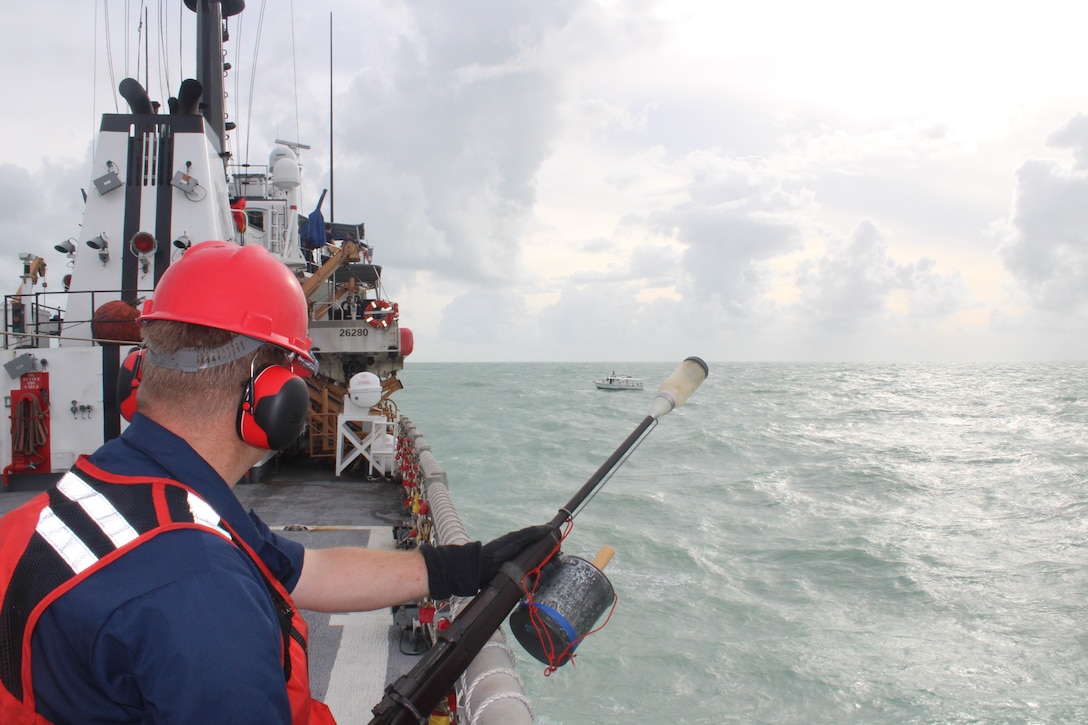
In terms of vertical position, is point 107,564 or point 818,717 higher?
point 107,564

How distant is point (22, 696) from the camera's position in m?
1.34

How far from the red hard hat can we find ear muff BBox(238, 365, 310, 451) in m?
0.12

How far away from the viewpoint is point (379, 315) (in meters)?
12.7

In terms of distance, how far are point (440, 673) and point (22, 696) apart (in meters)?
1.23

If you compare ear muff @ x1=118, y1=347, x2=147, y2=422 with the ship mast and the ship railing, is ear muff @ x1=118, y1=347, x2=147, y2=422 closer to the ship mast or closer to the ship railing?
the ship railing

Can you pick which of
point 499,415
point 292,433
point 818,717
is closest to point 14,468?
point 292,433

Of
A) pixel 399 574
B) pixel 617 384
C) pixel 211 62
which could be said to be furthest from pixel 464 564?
pixel 617 384

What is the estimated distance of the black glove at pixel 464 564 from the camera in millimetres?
2590

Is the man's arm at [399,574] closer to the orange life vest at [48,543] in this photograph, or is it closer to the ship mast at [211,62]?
the orange life vest at [48,543]

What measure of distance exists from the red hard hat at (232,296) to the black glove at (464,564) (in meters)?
1.04

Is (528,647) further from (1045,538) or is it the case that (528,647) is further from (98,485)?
(1045,538)

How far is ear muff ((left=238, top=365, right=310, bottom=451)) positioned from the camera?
5.58ft

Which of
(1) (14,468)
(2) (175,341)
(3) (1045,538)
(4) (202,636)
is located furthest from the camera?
(3) (1045,538)

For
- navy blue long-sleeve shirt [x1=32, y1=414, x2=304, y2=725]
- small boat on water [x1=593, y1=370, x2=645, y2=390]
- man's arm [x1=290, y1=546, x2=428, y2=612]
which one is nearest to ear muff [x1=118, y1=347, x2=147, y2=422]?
man's arm [x1=290, y1=546, x2=428, y2=612]
